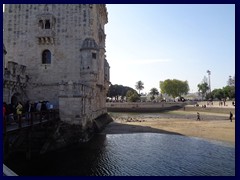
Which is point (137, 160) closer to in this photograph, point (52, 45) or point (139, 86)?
point (52, 45)

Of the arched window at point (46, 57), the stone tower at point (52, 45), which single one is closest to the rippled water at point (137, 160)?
the stone tower at point (52, 45)

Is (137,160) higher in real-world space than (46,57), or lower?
lower

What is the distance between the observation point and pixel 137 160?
1670 centimetres

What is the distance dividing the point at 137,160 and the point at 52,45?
15711 mm

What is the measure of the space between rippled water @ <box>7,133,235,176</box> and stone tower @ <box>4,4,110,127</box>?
23.9 feet

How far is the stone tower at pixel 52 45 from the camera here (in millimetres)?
26328

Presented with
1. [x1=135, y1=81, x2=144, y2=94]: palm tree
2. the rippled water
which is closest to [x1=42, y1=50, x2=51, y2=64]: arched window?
the rippled water

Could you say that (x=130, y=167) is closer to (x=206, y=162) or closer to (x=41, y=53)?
(x=206, y=162)

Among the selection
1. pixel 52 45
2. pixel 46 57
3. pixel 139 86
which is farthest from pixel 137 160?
pixel 139 86

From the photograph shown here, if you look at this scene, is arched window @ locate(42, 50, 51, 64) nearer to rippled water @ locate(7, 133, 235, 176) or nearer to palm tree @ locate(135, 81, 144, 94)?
rippled water @ locate(7, 133, 235, 176)

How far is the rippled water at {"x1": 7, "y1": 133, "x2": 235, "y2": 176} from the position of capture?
1443 centimetres

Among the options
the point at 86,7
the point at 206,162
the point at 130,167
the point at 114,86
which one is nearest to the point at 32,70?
the point at 86,7

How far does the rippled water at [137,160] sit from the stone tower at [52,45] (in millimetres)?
7269

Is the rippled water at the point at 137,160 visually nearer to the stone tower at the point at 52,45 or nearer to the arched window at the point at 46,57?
the stone tower at the point at 52,45
